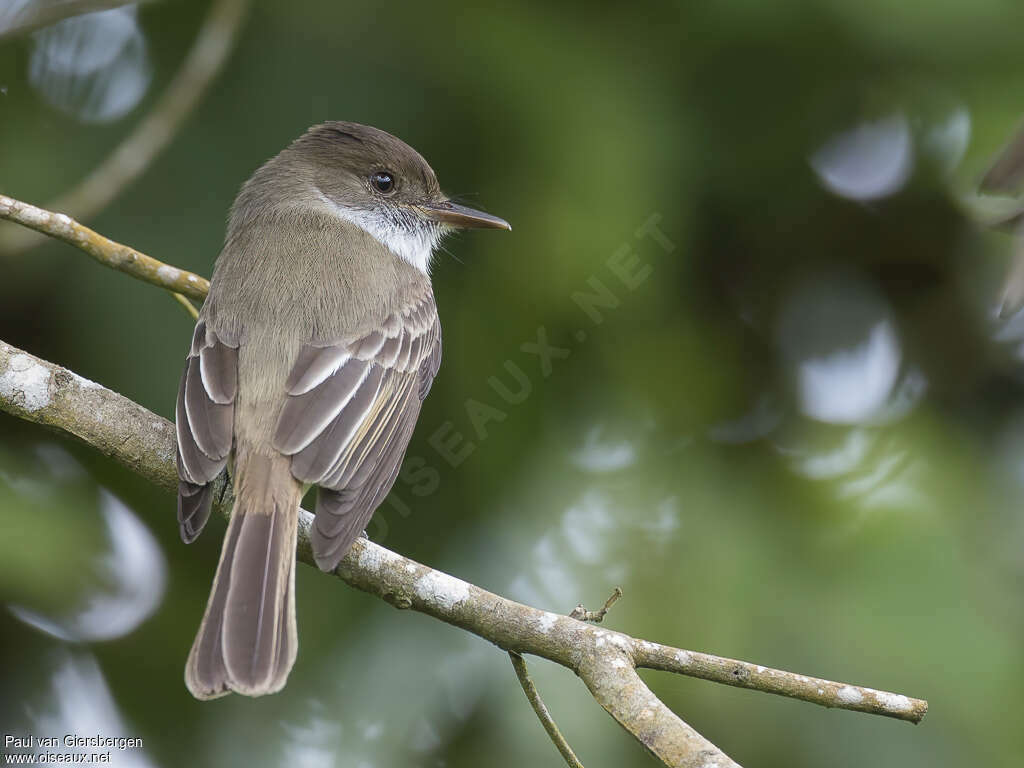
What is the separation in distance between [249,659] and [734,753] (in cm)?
201

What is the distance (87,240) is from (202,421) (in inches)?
28.2

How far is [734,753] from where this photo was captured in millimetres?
4090

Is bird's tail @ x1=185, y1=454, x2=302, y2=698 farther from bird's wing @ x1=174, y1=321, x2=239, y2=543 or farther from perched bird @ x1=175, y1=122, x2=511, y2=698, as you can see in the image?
bird's wing @ x1=174, y1=321, x2=239, y2=543

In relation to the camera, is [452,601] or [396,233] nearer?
[452,601]

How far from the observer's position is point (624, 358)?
473cm

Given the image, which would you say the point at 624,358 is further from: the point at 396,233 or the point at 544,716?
the point at 544,716

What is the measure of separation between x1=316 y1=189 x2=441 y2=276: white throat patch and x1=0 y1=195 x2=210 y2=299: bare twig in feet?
3.49

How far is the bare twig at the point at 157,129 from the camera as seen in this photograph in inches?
173

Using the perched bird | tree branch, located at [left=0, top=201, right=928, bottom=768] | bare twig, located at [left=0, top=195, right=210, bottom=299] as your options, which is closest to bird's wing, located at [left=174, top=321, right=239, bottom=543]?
the perched bird

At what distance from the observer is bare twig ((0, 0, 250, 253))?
4.38m

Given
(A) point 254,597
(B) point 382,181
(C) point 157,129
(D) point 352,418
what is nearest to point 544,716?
(A) point 254,597

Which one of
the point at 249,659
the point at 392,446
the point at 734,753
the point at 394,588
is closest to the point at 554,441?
the point at 392,446

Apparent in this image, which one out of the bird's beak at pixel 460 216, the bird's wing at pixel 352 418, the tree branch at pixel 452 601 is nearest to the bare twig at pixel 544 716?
the tree branch at pixel 452 601

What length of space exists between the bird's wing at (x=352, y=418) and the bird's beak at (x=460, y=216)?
472 millimetres
